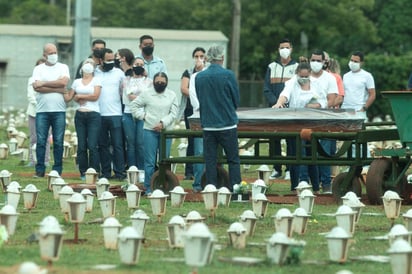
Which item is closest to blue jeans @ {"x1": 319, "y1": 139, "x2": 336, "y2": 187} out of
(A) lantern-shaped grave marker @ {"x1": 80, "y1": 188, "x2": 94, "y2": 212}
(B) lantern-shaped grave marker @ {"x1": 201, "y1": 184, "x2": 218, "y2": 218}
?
(B) lantern-shaped grave marker @ {"x1": 201, "y1": 184, "x2": 218, "y2": 218}

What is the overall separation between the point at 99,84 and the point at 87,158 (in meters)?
1.38

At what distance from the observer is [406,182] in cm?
1767

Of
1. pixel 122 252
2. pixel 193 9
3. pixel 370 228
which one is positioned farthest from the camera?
pixel 193 9

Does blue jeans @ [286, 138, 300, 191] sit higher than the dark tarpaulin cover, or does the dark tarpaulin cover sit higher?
the dark tarpaulin cover

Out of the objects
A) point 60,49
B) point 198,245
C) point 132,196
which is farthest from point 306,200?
point 60,49

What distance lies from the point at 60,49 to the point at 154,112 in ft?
131

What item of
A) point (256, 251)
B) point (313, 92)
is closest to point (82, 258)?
point (256, 251)

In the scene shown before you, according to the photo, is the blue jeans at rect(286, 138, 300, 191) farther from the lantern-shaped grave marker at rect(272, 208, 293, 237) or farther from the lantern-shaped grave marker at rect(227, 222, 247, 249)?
the lantern-shaped grave marker at rect(227, 222, 247, 249)

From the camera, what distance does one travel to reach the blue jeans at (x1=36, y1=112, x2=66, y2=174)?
2116 centimetres

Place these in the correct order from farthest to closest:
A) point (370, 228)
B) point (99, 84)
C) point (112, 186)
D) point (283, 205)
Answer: point (99, 84)
point (112, 186)
point (283, 205)
point (370, 228)

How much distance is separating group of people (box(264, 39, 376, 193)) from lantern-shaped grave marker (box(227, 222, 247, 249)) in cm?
689

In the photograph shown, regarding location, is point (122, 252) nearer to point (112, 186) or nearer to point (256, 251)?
point (256, 251)

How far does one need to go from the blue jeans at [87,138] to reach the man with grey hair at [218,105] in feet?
13.7

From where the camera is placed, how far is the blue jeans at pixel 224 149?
17141 mm
